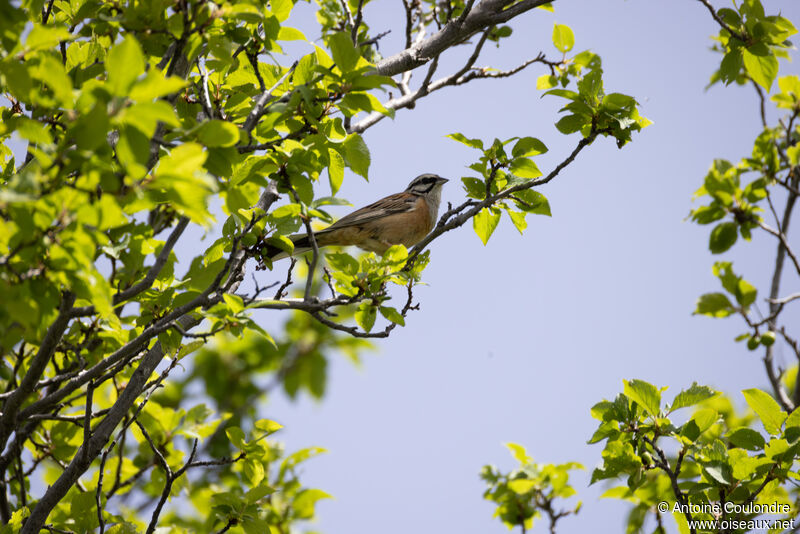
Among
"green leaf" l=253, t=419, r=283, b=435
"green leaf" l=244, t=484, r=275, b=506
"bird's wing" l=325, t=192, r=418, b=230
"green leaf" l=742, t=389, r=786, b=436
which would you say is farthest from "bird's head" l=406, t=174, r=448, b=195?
"green leaf" l=742, t=389, r=786, b=436

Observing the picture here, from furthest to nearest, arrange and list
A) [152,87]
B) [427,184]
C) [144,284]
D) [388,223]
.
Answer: [427,184] → [388,223] → [144,284] → [152,87]

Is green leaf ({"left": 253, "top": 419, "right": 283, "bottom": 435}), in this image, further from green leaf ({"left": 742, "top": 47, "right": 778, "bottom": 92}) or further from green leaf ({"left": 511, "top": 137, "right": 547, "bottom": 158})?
green leaf ({"left": 742, "top": 47, "right": 778, "bottom": 92})

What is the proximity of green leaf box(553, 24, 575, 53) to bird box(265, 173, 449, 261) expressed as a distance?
3177mm

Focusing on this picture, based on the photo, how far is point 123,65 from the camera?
7.72 feet

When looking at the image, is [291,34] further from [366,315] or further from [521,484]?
[521,484]

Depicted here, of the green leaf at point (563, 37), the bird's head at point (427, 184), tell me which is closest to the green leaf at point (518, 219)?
the green leaf at point (563, 37)

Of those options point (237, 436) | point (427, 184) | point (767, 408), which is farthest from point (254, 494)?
point (427, 184)

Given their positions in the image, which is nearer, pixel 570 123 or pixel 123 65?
pixel 123 65

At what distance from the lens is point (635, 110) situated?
15.1ft

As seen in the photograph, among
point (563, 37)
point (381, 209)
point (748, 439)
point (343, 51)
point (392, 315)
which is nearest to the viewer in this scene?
point (343, 51)

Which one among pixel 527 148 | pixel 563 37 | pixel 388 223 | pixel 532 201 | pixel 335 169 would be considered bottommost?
pixel 335 169

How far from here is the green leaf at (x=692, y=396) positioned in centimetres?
454

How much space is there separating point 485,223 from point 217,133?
2.61 m

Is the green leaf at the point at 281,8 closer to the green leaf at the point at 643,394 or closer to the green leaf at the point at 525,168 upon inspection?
the green leaf at the point at 525,168
